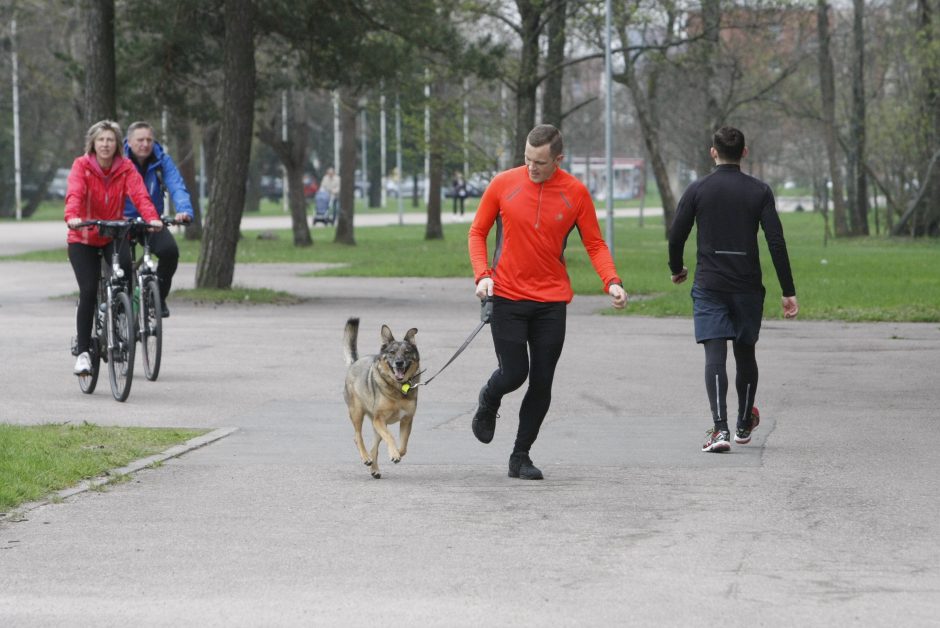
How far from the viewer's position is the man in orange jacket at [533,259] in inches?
321

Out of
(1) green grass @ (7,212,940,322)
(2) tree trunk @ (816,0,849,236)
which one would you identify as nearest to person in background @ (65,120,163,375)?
(1) green grass @ (7,212,940,322)

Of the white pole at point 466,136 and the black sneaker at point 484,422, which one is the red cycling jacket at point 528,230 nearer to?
the black sneaker at point 484,422

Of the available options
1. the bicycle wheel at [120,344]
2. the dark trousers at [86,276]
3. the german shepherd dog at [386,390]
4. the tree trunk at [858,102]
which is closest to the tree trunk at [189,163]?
the tree trunk at [858,102]

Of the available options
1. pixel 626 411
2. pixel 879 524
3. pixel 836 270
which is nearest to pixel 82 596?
pixel 879 524

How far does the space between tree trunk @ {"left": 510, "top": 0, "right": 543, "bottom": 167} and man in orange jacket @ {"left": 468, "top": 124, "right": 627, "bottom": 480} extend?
21.6 metres

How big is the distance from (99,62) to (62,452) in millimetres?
14575

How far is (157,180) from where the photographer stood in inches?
506

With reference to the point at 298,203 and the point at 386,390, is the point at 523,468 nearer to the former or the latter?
the point at 386,390

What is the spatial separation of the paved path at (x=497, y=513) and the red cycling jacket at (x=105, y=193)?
116cm

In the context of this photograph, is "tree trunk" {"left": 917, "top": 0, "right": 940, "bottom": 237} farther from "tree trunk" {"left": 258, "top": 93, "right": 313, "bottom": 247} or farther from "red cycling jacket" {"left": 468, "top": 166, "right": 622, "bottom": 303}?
"red cycling jacket" {"left": 468, "top": 166, "right": 622, "bottom": 303}

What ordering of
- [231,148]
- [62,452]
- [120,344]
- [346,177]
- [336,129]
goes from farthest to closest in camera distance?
1. [336,129]
2. [346,177]
3. [231,148]
4. [120,344]
5. [62,452]

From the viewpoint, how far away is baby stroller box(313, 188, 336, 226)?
60.9 meters

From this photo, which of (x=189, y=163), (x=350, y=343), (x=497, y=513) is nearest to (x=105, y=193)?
(x=350, y=343)

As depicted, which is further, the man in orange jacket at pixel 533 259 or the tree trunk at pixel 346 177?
the tree trunk at pixel 346 177
